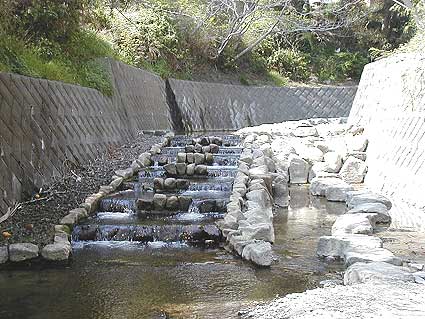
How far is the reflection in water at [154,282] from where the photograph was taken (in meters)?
4.55

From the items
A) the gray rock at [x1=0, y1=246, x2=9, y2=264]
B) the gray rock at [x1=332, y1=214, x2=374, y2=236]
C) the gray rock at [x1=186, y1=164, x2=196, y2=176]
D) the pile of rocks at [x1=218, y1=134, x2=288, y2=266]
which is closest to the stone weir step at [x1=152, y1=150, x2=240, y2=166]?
the pile of rocks at [x1=218, y1=134, x2=288, y2=266]

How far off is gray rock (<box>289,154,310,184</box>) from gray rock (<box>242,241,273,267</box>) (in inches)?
233

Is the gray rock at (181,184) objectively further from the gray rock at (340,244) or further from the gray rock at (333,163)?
the gray rock at (333,163)

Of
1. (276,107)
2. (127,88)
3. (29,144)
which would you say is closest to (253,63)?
(276,107)

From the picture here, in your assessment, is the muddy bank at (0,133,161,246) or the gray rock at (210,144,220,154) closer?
the muddy bank at (0,133,161,246)

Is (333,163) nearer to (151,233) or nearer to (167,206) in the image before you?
(167,206)

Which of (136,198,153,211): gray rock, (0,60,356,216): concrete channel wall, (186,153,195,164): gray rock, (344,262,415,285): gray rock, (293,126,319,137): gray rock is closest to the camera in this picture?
(344,262,415,285): gray rock

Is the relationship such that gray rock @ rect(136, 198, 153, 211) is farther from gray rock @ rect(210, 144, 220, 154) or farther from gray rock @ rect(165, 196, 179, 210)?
gray rock @ rect(210, 144, 220, 154)

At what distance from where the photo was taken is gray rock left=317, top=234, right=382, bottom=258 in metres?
5.97

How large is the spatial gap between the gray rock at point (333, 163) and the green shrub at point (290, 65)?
1355cm

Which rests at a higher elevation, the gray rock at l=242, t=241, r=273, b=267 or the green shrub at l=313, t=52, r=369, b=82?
the green shrub at l=313, t=52, r=369, b=82

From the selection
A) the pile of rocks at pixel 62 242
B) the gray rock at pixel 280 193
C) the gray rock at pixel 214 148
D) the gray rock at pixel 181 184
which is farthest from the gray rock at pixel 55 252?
the gray rock at pixel 214 148

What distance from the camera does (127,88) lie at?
46.9 feet

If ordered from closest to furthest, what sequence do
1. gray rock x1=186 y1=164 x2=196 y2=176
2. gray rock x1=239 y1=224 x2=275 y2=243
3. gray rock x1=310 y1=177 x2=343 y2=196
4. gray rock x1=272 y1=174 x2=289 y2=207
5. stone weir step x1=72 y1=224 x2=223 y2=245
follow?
gray rock x1=239 y1=224 x2=275 y2=243 < stone weir step x1=72 y1=224 x2=223 y2=245 < gray rock x1=272 y1=174 x2=289 y2=207 < gray rock x1=186 y1=164 x2=196 y2=176 < gray rock x1=310 y1=177 x2=343 y2=196
